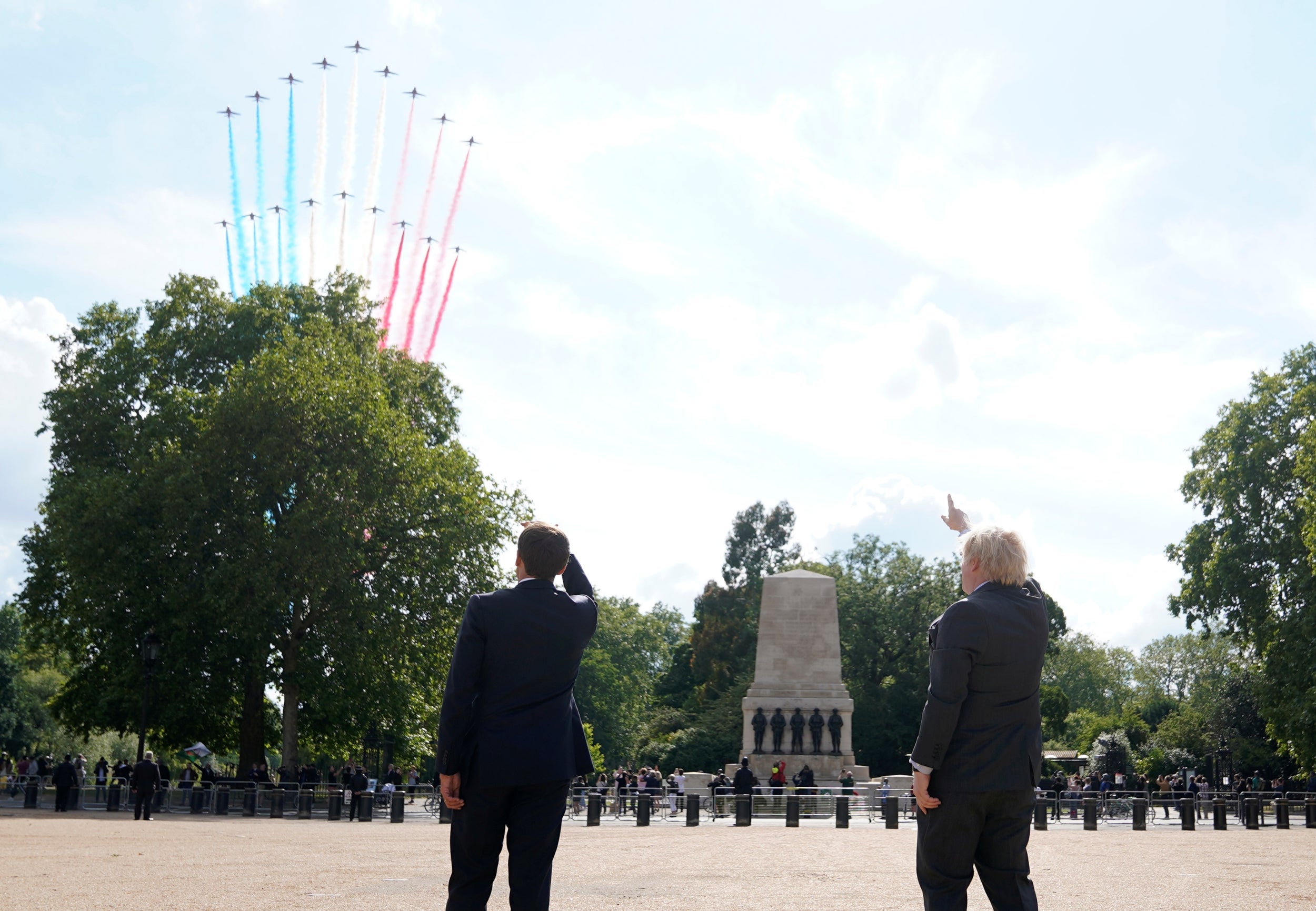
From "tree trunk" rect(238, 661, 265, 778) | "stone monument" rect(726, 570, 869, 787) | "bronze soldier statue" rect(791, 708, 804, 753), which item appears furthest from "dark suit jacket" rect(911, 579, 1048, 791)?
"bronze soldier statue" rect(791, 708, 804, 753)

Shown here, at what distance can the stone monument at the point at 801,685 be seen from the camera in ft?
141

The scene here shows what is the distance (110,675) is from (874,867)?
29.2 metres

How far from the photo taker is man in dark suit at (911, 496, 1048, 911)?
5.06m

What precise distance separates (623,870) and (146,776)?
1593cm

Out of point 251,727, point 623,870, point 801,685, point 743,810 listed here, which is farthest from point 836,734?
point 623,870

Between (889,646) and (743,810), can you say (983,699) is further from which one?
(889,646)

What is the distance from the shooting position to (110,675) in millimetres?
37469

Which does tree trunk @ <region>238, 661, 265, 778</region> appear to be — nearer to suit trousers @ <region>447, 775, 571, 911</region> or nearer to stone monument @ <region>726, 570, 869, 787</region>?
stone monument @ <region>726, 570, 869, 787</region>

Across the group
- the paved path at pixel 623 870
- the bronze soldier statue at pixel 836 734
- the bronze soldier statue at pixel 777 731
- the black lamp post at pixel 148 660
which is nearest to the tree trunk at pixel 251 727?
the black lamp post at pixel 148 660

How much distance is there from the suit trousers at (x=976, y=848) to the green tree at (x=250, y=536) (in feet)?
100

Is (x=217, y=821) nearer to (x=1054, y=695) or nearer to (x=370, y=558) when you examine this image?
(x=370, y=558)

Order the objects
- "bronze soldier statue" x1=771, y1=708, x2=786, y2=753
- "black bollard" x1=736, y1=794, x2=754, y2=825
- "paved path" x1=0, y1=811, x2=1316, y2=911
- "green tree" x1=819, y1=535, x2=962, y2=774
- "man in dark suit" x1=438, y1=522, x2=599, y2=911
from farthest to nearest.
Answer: "green tree" x1=819, y1=535, x2=962, y2=774 → "bronze soldier statue" x1=771, y1=708, x2=786, y2=753 → "black bollard" x1=736, y1=794, x2=754, y2=825 → "paved path" x1=0, y1=811, x2=1316, y2=911 → "man in dark suit" x1=438, y1=522, x2=599, y2=911

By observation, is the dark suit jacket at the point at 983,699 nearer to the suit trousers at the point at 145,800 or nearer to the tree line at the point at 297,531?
the suit trousers at the point at 145,800

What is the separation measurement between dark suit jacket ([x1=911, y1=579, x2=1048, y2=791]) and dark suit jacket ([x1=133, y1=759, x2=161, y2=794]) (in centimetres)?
2425
